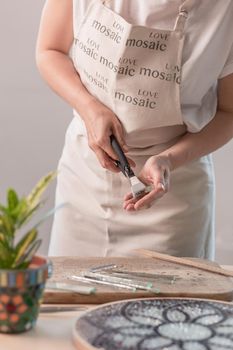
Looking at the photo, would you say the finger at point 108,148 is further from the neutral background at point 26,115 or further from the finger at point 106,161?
the neutral background at point 26,115

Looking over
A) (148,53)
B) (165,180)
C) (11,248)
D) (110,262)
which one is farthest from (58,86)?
(11,248)

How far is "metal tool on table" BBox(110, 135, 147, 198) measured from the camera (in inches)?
51.3

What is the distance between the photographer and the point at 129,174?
133cm

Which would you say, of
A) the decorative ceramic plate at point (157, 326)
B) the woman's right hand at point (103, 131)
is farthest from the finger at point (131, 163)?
the decorative ceramic plate at point (157, 326)

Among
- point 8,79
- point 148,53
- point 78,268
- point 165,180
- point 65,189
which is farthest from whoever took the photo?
point 8,79

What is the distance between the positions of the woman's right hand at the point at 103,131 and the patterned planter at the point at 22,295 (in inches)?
20.2

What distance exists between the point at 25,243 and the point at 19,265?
3cm

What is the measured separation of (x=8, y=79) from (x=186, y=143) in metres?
0.90

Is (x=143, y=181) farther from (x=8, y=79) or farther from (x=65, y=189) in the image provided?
(x=8, y=79)

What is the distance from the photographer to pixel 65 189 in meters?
1.50

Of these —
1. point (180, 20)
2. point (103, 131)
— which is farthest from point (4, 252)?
point (180, 20)

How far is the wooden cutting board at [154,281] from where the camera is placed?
3.35 feet

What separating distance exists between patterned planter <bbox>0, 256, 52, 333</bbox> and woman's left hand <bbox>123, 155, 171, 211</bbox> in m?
0.39

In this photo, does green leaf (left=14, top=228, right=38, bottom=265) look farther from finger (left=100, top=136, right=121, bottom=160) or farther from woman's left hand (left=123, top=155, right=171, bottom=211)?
finger (left=100, top=136, right=121, bottom=160)
